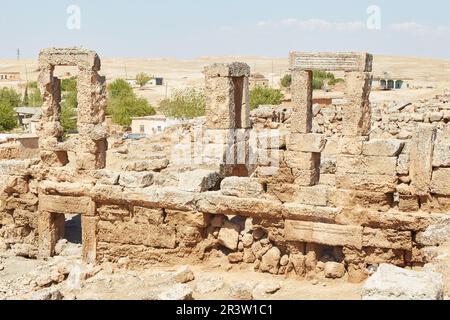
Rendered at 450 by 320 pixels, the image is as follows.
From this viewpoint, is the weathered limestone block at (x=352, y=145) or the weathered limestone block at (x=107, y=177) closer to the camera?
the weathered limestone block at (x=352, y=145)

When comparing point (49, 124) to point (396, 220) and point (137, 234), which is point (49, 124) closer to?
point (137, 234)

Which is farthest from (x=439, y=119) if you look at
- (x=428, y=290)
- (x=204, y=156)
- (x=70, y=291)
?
(x=428, y=290)

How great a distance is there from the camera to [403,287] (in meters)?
5.74

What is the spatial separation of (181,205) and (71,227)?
182 inches

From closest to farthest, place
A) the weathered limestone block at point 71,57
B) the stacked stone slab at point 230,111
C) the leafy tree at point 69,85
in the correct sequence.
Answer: the weathered limestone block at point 71,57
the stacked stone slab at point 230,111
the leafy tree at point 69,85

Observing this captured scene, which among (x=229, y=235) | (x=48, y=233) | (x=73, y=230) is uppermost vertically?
(x=229, y=235)

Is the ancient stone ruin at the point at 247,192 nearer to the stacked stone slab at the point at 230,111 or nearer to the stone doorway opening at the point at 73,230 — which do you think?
the stacked stone slab at the point at 230,111

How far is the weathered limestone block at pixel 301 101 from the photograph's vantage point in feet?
36.3

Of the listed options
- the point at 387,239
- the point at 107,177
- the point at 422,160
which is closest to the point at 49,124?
the point at 107,177

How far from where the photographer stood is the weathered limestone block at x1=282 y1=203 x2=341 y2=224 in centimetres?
1071

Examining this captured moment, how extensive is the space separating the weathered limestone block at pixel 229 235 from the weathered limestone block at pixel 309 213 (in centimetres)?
104

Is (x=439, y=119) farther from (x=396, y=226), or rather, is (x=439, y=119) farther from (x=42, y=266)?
(x=42, y=266)

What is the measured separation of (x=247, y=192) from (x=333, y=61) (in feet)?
8.91

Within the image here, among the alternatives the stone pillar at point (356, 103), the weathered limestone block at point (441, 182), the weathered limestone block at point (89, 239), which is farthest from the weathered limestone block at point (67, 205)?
the weathered limestone block at point (441, 182)
